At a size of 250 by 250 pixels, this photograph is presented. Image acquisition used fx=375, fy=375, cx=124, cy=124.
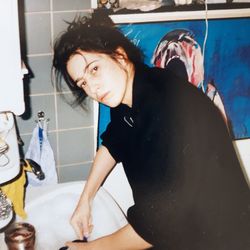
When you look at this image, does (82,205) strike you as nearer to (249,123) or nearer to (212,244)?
(212,244)

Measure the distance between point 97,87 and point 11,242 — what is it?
516 millimetres

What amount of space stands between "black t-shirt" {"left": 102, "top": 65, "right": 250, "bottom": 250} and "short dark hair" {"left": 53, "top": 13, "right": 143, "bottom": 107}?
148 millimetres

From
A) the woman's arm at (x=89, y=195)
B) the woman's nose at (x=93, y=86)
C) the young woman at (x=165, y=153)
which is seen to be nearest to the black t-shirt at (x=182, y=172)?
the young woman at (x=165, y=153)

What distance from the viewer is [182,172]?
97 cm

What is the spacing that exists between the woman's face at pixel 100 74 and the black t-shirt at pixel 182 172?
6cm

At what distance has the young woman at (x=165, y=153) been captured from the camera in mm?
956

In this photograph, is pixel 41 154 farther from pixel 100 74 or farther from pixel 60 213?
pixel 100 74

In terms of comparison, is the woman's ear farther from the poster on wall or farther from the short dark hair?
the poster on wall

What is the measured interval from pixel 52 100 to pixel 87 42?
38cm

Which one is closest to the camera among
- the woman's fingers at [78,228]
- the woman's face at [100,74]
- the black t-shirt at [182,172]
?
the black t-shirt at [182,172]

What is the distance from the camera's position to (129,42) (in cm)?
136

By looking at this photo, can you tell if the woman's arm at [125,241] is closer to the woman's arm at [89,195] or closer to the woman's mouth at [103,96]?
the woman's arm at [89,195]

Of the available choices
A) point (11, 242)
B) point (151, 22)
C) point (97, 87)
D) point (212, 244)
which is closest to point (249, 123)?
point (151, 22)

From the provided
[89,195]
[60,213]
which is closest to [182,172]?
[89,195]
